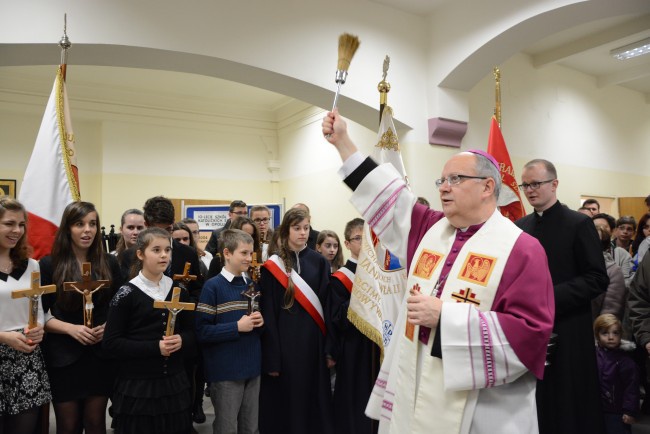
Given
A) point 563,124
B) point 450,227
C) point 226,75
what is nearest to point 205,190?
point 226,75

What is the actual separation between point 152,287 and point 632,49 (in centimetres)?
701

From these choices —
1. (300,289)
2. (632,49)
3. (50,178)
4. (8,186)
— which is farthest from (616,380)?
(8,186)

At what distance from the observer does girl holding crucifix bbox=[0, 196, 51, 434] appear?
2.63 metres

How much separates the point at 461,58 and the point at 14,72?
638 cm

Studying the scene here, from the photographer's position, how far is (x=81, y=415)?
2977 mm

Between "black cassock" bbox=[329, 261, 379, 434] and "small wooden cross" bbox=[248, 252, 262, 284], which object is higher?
"small wooden cross" bbox=[248, 252, 262, 284]

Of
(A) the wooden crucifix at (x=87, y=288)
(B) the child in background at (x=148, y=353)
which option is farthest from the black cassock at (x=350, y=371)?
(A) the wooden crucifix at (x=87, y=288)

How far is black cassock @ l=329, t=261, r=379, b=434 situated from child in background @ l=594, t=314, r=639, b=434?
1.76m

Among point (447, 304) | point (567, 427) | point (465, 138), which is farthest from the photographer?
point (465, 138)

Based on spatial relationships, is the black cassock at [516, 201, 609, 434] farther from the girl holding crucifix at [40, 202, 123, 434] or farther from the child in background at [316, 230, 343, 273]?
the girl holding crucifix at [40, 202, 123, 434]

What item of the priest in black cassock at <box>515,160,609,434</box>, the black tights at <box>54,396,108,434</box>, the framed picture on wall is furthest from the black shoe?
the framed picture on wall

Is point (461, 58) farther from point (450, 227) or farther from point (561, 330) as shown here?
point (450, 227)

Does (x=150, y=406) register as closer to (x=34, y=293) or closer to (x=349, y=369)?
(x=34, y=293)

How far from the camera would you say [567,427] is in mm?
3104
